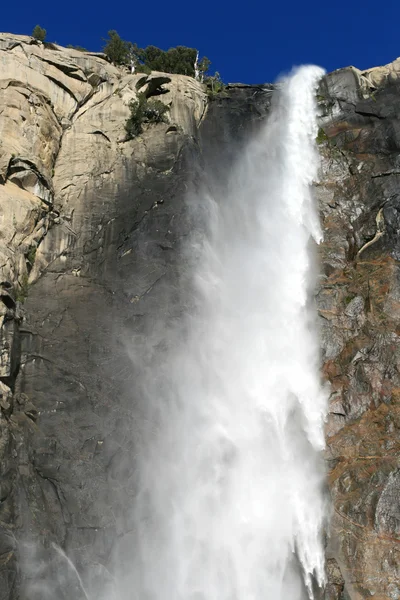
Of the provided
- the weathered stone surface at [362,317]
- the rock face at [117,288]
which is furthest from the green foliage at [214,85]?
the weathered stone surface at [362,317]

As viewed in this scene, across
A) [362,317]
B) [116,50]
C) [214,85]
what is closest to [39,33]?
[116,50]

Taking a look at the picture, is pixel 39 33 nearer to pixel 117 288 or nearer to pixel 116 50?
pixel 116 50

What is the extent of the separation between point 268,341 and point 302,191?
903 centimetres

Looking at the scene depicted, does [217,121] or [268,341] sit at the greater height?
[217,121]

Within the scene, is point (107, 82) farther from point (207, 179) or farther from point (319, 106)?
point (319, 106)

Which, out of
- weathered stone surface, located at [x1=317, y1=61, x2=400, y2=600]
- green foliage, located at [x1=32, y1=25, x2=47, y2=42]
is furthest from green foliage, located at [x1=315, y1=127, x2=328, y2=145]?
green foliage, located at [x1=32, y1=25, x2=47, y2=42]

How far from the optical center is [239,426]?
21906 mm

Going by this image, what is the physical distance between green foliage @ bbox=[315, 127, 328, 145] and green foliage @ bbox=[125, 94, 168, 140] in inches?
317

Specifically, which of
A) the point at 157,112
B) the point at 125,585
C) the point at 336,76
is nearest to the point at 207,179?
the point at 157,112

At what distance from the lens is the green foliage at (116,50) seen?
112 ft

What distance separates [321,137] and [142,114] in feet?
31.3

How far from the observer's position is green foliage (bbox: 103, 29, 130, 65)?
112 ft

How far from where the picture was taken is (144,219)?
2544cm

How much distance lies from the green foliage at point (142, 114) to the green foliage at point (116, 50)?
19.4ft
